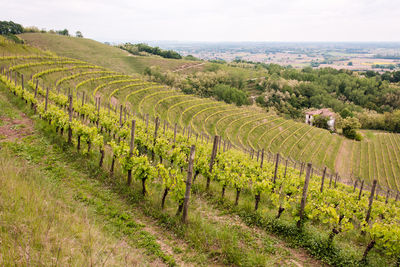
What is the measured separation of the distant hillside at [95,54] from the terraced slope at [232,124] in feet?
123

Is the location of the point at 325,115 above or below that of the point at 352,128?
above

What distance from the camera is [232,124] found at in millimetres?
47406

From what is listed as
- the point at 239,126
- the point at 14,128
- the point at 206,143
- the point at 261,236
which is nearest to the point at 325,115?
the point at 239,126

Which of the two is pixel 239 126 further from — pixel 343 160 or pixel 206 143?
pixel 206 143

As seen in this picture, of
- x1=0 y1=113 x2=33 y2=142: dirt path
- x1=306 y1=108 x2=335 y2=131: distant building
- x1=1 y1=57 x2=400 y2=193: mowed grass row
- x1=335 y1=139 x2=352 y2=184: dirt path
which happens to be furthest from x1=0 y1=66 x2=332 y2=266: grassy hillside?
x1=306 y1=108 x2=335 y2=131: distant building

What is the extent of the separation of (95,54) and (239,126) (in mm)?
69812

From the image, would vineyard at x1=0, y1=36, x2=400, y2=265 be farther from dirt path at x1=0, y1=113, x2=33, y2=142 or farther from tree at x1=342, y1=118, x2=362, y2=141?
tree at x1=342, y1=118, x2=362, y2=141

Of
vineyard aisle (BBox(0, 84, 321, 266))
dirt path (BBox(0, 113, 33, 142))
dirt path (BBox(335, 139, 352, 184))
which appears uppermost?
dirt path (BBox(0, 113, 33, 142))

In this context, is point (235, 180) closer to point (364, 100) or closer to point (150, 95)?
point (150, 95)

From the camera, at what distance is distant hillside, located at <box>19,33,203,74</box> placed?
84312 millimetres

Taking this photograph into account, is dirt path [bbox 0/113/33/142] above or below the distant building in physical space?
above

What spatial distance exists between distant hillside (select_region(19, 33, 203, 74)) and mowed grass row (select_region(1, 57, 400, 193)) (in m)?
37.6

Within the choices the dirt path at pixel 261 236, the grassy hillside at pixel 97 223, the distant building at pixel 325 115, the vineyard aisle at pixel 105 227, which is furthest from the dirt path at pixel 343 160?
the vineyard aisle at pixel 105 227

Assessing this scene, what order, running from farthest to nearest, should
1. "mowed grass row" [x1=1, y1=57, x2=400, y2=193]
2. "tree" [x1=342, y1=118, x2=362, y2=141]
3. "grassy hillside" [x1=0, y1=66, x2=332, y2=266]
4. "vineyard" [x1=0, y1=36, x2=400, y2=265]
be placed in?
1. "tree" [x1=342, y1=118, x2=362, y2=141]
2. "mowed grass row" [x1=1, y1=57, x2=400, y2=193]
3. "vineyard" [x1=0, y1=36, x2=400, y2=265]
4. "grassy hillside" [x1=0, y1=66, x2=332, y2=266]
